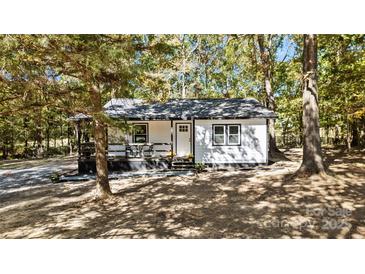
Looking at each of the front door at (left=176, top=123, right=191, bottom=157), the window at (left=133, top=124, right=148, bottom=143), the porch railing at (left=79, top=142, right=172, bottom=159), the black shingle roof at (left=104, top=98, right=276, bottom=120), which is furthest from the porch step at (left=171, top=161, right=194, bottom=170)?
the window at (left=133, top=124, right=148, bottom=143)

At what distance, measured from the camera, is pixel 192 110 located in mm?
12938

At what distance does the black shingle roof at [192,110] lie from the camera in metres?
11.9

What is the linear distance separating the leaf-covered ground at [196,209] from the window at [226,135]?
281 cm

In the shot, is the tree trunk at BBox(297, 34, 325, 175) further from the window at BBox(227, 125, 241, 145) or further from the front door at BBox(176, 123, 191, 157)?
the front door at BBox(176, 123, 191, 157)

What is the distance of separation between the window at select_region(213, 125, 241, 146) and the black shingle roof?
64cm

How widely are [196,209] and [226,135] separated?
Answer: 6.53 m

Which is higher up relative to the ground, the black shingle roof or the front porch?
the black shingle roof

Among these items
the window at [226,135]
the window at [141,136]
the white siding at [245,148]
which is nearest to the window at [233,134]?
the window at [226,135]

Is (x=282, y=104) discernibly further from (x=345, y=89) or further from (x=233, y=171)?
(x=233, y=171)

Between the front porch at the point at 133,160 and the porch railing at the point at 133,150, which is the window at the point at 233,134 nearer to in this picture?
the front porch at the point at 133,160

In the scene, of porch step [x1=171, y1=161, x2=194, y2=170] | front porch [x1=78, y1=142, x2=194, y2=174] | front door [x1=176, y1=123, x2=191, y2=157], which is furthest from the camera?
front door [x1=176, y1=123, x2=191, y2=157]

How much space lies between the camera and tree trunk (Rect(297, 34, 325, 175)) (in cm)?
844

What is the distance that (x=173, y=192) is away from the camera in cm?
793

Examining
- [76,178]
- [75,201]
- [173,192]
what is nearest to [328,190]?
[173,192]
